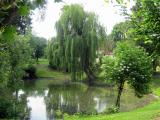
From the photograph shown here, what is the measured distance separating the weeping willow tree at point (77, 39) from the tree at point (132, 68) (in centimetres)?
1641

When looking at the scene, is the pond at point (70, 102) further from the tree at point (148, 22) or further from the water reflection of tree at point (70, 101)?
the tree at point (148, 22)

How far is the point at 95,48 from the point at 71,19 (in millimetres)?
3913

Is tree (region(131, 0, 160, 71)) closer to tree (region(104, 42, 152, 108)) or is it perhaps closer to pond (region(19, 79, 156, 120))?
tree (region(104, 42, 152, 108))

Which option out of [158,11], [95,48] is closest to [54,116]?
[158,11]

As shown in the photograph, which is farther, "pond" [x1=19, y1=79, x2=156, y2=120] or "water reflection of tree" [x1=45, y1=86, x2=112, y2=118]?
"water reflection of tree" [x1=45, y1=86, x2=112, y2=118]

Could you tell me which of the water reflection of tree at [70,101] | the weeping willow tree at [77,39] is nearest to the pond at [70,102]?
the water reflection of tree at [70,101]

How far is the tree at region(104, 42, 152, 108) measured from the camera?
66.4 feet

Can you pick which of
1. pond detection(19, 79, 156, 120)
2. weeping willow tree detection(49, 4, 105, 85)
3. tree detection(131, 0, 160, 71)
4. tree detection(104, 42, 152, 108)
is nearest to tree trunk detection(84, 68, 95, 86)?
weeping willow tree detection(49, 4, 105, 85)

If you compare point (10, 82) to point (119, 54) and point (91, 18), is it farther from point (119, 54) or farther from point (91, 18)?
point (91, 18)

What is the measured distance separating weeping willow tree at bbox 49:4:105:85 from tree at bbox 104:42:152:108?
1641cm

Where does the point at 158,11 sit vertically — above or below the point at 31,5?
above

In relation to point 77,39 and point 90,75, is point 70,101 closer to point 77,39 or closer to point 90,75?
point 77,39

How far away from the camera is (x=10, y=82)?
24.1m

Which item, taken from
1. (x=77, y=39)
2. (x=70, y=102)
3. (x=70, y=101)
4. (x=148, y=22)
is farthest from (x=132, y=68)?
(x=77, y=39)
